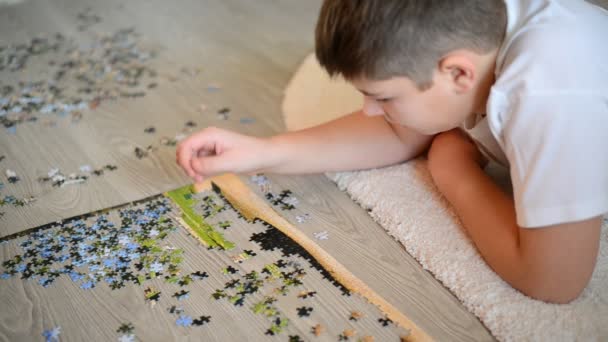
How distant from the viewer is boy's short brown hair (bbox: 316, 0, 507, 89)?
46.1 inches

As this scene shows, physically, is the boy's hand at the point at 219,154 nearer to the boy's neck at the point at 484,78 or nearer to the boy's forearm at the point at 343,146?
the boy's forearm at the point at 343,146

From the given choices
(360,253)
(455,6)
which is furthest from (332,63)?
(360,253)

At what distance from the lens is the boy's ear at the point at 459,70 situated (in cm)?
121

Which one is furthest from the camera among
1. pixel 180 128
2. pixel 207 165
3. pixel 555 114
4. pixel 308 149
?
pixel 180 128

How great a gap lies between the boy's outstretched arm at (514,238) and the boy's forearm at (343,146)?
5.8 inches

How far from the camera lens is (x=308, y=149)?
162cm

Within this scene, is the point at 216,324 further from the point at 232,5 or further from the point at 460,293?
the point at 232,5

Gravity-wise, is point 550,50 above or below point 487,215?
above

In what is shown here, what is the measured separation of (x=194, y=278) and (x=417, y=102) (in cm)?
59

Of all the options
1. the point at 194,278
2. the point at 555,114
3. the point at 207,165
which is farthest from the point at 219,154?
the point at 555,114

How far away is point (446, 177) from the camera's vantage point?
1560 mm

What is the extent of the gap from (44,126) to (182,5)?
109 centimetres

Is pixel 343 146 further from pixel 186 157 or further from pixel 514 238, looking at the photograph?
pixel 514 238

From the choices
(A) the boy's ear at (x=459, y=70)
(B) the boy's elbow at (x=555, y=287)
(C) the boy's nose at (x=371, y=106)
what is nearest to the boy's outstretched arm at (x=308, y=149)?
(C) the boy's nose at (x=371, y=106)
